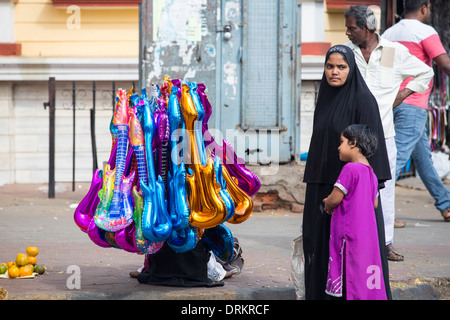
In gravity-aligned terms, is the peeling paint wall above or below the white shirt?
above

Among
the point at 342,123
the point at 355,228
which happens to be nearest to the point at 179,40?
the point at 342,123

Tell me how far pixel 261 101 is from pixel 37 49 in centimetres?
487

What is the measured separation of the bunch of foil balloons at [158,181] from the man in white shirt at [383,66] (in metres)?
1.61

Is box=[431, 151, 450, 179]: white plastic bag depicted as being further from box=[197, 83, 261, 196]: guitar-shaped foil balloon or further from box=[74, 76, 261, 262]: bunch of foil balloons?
box=[74, 76, 261, 262]: bunch of foil balloons

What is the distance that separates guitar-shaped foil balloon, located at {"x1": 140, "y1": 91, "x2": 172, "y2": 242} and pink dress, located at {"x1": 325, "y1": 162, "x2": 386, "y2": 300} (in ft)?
3.28

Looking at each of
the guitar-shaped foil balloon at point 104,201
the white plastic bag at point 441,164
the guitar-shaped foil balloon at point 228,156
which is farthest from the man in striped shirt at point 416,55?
the white plastic bag at point 441,164

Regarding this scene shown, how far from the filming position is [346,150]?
416 centimetres

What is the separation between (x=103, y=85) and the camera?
1202cm

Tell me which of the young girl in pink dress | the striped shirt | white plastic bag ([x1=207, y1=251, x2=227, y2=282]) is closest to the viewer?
the young girl in pink dress

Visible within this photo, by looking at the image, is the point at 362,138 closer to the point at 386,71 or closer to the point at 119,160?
the point at 119,160

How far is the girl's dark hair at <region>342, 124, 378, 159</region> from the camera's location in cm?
413

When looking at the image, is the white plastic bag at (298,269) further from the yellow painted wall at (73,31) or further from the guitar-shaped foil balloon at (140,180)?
the yellow painted wall at (73,31)

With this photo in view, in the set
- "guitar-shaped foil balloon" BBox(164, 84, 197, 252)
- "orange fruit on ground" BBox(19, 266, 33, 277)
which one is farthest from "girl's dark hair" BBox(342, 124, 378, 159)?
"orange fruit on ground" BBox(19, 266, 33, 277)

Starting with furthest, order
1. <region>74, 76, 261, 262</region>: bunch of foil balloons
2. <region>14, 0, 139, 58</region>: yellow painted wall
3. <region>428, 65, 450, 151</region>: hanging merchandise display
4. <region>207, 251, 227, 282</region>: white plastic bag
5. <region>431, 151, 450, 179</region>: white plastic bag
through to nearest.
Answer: <region>428, 65, 450, 151</region>: hanging merchandise display, <region>431, 151, 450, 179</region>: white plastic bag, <region>14, 0, 139, 58</region>: yellow painted wall, <region>207, 251, 227, 282</region>: white plastic bag, <region>74, 76, 261, 262</region>: bunch of foil balloons
